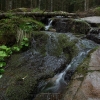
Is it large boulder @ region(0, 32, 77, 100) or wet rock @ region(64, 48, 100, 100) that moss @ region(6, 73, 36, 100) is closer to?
large boulder @ region(0, 32, 77, 100)

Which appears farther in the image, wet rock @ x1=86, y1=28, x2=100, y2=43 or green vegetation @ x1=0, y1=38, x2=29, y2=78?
wet rock @ x1=86, y1=28, x2=100, y2=43

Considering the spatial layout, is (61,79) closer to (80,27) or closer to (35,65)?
(35,65)

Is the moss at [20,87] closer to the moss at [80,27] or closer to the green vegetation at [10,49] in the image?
the green vegetation at [10,49]

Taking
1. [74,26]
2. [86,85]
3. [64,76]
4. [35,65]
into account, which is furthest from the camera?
[74,26]

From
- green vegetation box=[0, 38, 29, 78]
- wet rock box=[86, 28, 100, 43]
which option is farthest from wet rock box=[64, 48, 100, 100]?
wet rock box=[86, 28, 100, 43]

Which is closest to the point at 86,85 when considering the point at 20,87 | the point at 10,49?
the point at 20,87

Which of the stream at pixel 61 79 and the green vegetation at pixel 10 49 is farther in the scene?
the green vegetation at pixel 10 49

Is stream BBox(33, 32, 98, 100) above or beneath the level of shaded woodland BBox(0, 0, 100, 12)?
beneath

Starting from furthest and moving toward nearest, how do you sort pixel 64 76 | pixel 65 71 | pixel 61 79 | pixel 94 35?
pixel 94 35
pixel 65 71
pixel 64 76
pixel 61 79

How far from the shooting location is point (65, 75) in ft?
17.2

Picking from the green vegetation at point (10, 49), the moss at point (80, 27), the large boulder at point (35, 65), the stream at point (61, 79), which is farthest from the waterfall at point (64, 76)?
the moss at point (80, 27)

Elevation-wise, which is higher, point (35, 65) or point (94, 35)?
point (94, 35)

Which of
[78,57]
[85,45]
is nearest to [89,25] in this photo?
[85,45]

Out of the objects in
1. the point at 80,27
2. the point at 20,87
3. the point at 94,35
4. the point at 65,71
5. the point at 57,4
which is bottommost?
the point at 20,87
